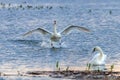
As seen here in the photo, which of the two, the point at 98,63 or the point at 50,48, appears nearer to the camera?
the point at 98,63

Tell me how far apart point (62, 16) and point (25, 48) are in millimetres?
22416

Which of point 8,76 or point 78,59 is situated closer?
point 8,76

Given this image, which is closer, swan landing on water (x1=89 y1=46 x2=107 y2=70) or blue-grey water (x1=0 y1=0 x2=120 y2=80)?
swan landing on water (x1=89 y1=46 x2=107 y2=70)

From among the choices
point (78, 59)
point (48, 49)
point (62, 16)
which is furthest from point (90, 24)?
point (78, 59)

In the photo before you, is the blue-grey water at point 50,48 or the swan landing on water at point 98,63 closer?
the swan landing on water at point 98,63

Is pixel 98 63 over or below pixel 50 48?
below

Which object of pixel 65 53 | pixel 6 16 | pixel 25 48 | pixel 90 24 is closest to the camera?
pixel 65 53

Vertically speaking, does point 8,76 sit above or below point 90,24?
below

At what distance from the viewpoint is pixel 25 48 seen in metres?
27.2

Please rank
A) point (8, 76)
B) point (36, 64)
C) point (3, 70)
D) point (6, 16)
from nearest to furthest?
point (8, 76) → point (3, 70) → point (36, 64) → point (6, 16)

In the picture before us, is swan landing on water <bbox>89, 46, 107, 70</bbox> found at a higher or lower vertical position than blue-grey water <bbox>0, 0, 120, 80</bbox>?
lower

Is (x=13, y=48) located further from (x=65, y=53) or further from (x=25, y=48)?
(x=65, y=53)

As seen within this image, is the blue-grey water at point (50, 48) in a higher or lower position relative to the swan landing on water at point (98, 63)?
higher

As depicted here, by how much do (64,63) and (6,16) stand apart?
26.7 metres
